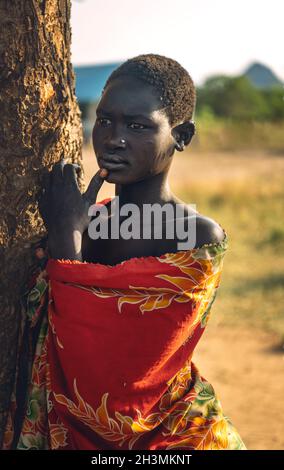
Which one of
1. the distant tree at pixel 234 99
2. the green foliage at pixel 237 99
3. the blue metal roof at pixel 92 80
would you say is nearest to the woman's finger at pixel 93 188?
the blue metal roof at pixel 92 80

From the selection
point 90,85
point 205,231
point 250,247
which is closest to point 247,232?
point 250,247

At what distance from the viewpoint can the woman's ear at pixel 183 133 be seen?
221cm

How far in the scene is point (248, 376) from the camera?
16.6ft

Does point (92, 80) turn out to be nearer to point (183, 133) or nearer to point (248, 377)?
point (248, 377)

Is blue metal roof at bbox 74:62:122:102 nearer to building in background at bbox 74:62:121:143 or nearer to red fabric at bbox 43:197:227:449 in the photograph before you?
building in background at bbox 74:62:121:143

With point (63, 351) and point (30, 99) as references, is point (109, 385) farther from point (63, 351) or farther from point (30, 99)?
point (30, 99)

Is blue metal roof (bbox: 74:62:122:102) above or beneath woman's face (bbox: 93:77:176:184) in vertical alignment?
beneath

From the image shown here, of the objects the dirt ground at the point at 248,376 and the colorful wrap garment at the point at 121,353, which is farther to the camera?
the dirt ground at the point at 248,376

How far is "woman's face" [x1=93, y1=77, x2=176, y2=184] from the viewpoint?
2059 millimetres

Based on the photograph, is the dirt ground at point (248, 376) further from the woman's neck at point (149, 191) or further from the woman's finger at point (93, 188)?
the woman's finger at point (93, 188)

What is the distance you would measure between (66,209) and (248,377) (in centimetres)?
325

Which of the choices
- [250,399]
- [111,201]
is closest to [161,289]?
[111,201]

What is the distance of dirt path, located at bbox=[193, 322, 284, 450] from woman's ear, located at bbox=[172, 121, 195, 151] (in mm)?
2271

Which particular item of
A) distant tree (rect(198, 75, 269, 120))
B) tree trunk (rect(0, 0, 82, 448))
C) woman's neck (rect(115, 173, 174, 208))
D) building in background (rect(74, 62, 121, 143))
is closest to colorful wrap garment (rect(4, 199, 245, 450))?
tree trunk (rect(0, 0, 82, 448))
